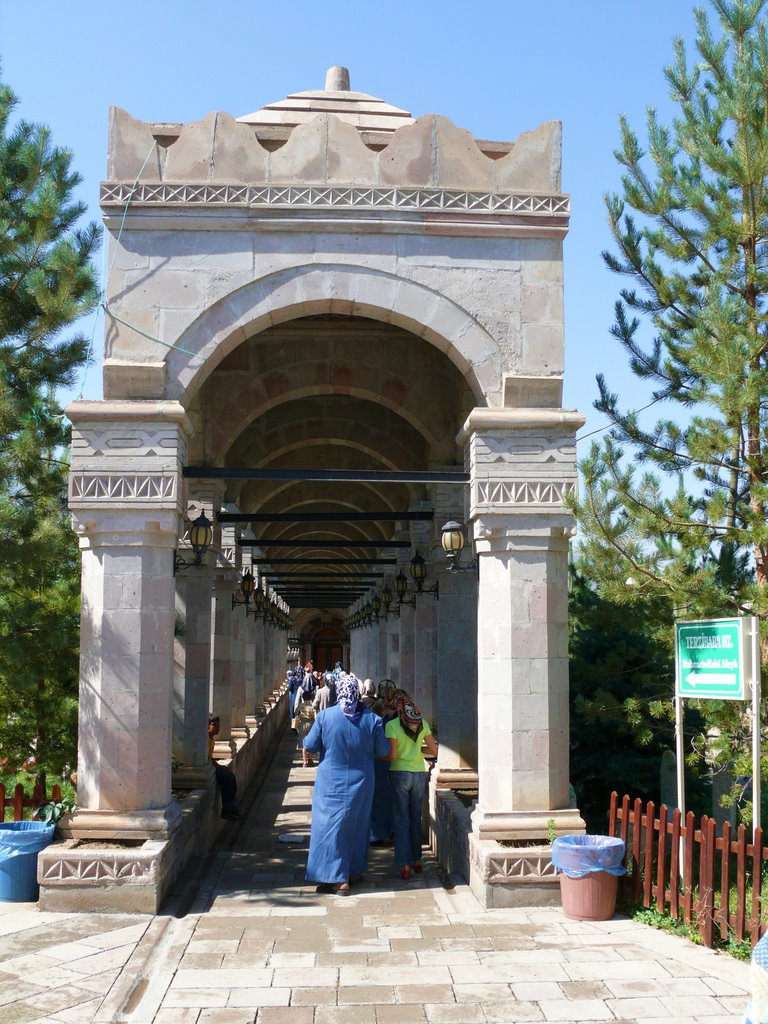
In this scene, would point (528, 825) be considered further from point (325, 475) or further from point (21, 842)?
point (21, 842)

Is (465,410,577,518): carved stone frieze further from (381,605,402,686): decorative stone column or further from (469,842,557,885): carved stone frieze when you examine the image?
(381,605,402,686): decorative stone column

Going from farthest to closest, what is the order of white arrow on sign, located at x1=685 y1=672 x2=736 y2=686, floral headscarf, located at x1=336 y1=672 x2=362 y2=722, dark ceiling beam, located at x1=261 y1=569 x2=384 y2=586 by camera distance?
dark ceiling beam, located at x1=261 y1=569 x2=384 y2=586 < floral headscarf, located at x1=336 y1=672 x2=362 y2=722 < white arrow on sign, located at x1=685 y1=672 x2=736 y2=686

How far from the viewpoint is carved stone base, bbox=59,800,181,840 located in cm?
743

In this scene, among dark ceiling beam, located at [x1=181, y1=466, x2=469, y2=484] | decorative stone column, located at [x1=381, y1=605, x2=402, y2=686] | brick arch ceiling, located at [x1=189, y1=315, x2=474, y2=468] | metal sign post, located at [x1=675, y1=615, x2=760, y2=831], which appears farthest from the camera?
decorative stone column, located at [x1=381, y1=605, x2=402, y2=686]

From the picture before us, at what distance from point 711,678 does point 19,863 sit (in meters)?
5.28

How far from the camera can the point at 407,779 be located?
9.07 metres

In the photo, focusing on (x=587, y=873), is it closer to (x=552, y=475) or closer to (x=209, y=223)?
(x=552, y=475)

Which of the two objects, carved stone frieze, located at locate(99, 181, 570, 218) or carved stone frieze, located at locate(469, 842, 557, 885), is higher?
carved stone frieze, located at locate(99, 181, 570, 218)

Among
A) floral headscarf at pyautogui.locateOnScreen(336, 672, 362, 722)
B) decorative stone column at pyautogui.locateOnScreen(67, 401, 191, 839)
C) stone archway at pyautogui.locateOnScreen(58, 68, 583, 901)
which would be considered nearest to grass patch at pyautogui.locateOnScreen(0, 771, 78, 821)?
decorative stone column at pyautogui.locateOnScreen(67, 401, 191, 839)

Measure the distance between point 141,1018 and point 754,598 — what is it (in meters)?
5.07

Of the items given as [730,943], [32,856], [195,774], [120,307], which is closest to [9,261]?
[120,307]

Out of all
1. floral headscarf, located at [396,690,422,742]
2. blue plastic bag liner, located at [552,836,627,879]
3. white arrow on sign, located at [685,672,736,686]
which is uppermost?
white arrow on sign, located at [685,672,736,686]

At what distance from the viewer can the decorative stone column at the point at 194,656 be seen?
37.3ft

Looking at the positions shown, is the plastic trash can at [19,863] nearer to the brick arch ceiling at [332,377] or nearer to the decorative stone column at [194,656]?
the decorative stone column at [194,656]
